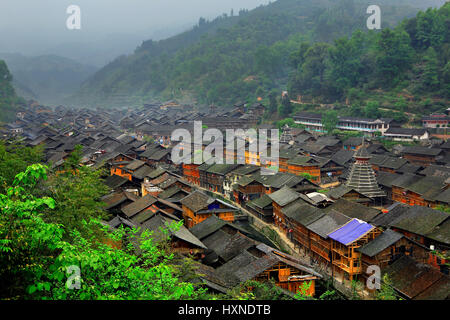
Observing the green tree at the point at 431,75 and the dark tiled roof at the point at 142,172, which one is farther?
the green tree at the point at 431,75

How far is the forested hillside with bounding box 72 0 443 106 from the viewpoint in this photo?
91.1m

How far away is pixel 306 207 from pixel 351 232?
540cm

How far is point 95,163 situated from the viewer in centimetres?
3572

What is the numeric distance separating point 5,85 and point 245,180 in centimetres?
7676

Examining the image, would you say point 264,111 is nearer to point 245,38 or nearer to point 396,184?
point 396,184

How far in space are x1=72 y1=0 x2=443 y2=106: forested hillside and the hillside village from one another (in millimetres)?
38925

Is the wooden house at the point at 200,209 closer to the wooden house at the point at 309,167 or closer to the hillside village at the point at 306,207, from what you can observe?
the hillside village at the point at 306,207

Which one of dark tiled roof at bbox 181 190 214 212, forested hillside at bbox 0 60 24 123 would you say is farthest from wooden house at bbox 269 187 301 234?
forested hillside at bbox 0 60 24 123

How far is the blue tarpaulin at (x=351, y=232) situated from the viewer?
17.6 m

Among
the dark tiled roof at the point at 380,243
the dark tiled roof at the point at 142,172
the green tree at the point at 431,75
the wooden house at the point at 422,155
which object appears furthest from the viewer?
the green tree at the point at 431,75

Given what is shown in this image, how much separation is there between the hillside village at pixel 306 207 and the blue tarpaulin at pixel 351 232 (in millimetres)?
59

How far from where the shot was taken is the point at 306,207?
23281 millimetres

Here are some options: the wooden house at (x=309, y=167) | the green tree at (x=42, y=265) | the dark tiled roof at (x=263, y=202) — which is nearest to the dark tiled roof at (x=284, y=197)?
the dark tiled roof at (x=263, y=202)

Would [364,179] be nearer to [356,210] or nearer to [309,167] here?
[309,167]
